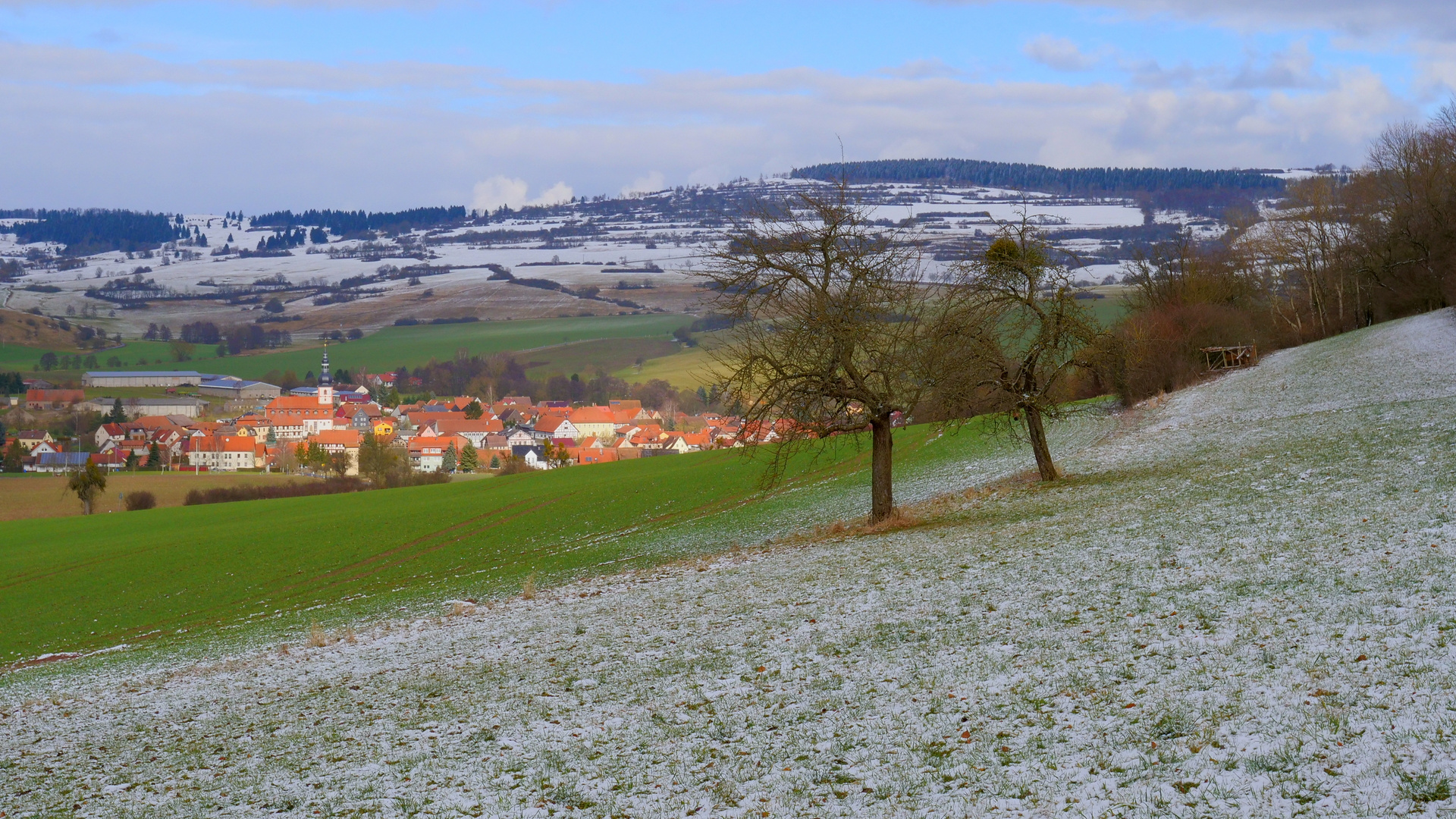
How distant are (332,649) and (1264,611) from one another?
18.6 metres

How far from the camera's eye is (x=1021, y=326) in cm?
3142

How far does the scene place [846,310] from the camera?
27.7 meters

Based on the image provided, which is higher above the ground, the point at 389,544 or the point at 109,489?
the point at 389,544

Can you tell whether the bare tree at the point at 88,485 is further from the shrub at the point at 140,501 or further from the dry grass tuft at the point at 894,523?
the dry grass tuft at the point at 894,523

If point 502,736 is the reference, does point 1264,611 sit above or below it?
above

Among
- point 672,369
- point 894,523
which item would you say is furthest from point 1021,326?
point 672,369

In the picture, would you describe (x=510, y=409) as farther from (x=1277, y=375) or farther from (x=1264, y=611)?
(x=1264, y=611)

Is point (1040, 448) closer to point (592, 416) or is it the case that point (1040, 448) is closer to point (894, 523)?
point (894, 523)

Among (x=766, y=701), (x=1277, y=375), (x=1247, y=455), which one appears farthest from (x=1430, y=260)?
(x=766, y=701)

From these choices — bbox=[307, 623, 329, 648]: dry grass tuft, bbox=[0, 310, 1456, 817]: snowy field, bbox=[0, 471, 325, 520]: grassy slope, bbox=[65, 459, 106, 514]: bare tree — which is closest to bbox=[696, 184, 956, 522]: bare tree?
bbox=[0, 310, 1456, 817]: snowy field

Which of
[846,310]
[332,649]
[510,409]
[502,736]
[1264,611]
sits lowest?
[510,409]

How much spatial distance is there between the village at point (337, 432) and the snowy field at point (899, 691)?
76.9 meters

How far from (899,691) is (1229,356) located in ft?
208

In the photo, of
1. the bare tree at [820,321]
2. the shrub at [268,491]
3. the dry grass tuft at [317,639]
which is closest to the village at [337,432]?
the shrub at [268,491]
